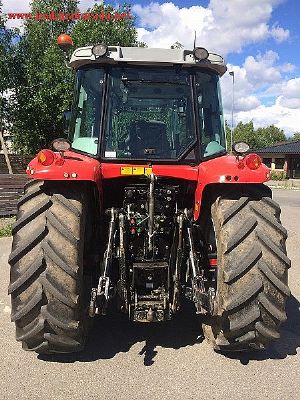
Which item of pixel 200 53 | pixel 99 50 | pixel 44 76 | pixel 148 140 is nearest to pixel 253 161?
pixel 148 140

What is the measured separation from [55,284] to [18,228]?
0.54 metres

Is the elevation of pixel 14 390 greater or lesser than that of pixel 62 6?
lesser

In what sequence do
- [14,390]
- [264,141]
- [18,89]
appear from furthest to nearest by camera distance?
[264,141]
[18,89]
[14,390]

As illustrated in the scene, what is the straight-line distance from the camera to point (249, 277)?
357 centimetres

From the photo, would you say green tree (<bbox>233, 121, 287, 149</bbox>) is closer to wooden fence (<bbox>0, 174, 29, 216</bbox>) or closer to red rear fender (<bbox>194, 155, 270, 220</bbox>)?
wooden fence (<bbox>0, 174, 29, 216</bbox>)

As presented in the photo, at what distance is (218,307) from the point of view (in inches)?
146

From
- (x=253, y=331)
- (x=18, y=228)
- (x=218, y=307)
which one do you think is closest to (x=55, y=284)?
(x=18, y=228)

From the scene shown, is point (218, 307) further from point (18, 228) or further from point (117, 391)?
point (18, 228)

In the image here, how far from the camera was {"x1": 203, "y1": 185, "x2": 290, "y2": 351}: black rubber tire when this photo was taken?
140 inches

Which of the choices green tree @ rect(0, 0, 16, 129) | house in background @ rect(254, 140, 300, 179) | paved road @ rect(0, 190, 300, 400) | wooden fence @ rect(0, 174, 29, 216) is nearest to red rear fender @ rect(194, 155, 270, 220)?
paved road @ rect(0, 190, 300, 400)

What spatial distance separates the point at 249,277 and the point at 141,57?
6.99ft

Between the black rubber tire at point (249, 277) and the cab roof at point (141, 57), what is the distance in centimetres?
139

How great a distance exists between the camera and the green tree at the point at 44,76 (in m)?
19.9

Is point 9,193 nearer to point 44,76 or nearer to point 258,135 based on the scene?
point 44,76
